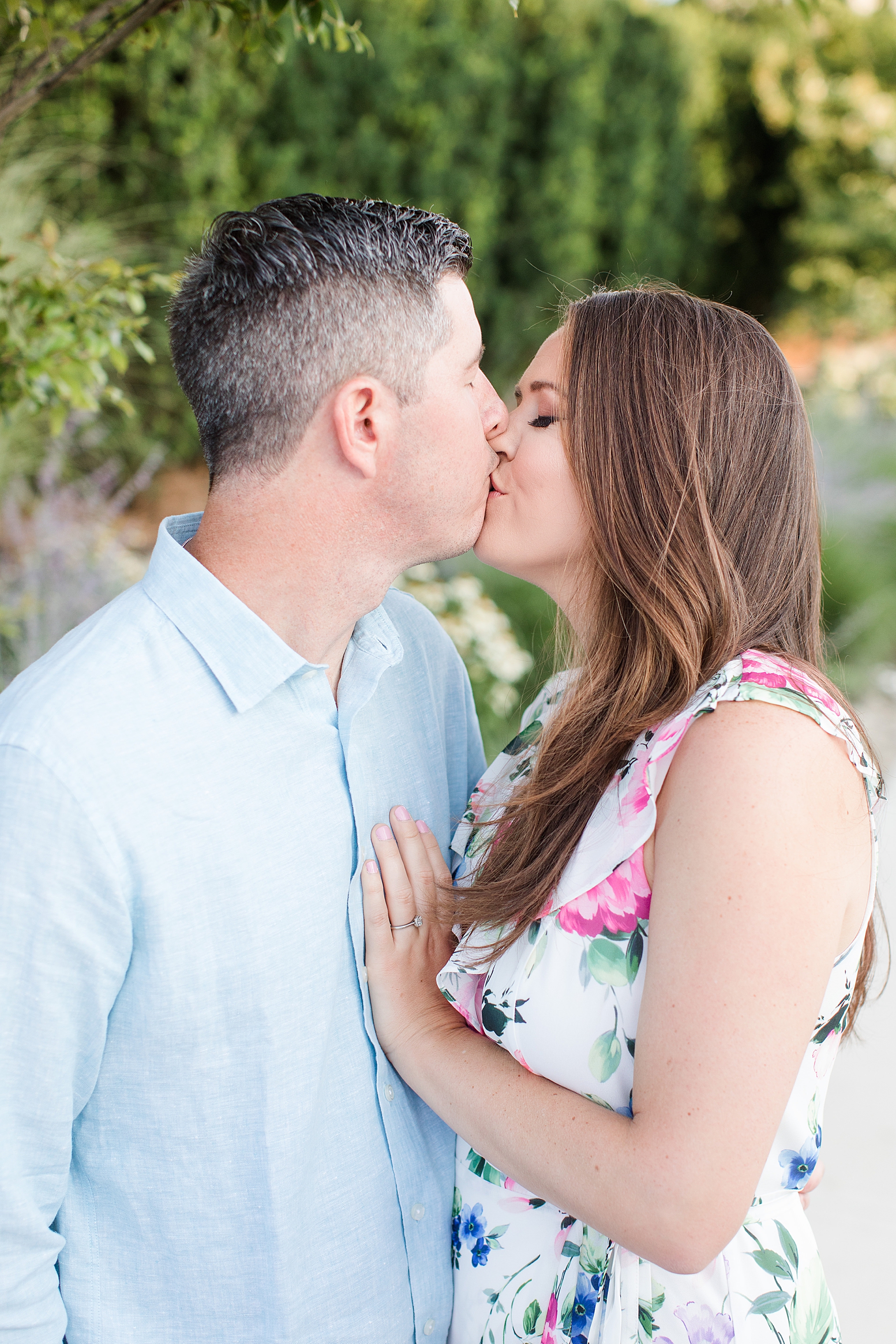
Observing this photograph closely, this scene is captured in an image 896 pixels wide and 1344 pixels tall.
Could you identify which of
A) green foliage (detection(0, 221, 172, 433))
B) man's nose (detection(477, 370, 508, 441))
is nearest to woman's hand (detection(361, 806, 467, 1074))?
man's nose (detection(477, 370, 508, 441))

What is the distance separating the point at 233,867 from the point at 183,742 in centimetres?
18

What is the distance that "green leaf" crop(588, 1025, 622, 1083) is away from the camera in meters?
1.40

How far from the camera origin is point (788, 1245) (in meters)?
1.48

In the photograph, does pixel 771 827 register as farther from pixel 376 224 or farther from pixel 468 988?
pixel 376 224

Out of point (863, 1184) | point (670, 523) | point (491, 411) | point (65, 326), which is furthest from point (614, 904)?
point (863, 1184)

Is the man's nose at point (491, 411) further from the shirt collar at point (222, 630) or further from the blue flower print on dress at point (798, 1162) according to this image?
the blue flower print on dress at point (798, 1162)

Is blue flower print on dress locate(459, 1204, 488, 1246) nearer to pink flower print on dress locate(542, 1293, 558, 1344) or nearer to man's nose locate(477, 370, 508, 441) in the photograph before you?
pink flower print on dress locate(542, 1293, 558, 1344)

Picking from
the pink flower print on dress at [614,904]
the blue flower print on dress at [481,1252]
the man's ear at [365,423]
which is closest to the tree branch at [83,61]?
the man's ear at [365,423]

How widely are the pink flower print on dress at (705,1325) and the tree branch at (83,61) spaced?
7.46 ft

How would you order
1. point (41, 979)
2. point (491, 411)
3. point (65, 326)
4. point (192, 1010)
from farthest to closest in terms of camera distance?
point (65, 326) < point (491, 411) < point (192, 1010) < point (41, 979)

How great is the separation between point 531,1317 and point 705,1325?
27 cm

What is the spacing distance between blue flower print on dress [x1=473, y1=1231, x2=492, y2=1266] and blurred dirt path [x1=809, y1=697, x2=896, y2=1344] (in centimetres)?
121

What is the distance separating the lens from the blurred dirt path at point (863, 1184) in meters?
2.67

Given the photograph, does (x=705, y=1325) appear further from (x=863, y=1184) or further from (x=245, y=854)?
(x=863, y=1184)
